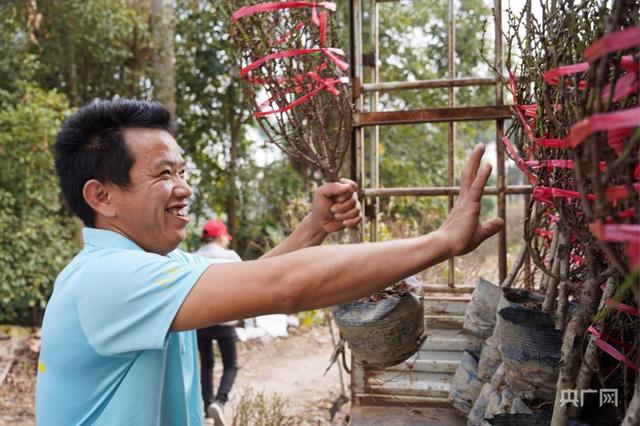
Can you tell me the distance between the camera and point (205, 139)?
8.97 metres

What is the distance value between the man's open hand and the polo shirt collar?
2.59 ft

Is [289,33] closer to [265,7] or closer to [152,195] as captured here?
[265,7]

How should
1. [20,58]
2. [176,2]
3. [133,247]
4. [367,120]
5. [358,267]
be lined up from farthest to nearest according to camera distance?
[176,2] < [20,58] < [367,120] < [133,247] < [358,267]

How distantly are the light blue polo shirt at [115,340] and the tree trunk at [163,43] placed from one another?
5969 mm

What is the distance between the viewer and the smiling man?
114 cm

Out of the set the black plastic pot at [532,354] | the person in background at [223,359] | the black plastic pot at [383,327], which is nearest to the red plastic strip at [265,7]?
the black plastic pot at [383,327]

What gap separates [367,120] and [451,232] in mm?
1668

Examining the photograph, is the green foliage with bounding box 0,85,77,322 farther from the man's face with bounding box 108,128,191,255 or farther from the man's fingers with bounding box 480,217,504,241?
the man's fingers with bounding box 480,217,504,241

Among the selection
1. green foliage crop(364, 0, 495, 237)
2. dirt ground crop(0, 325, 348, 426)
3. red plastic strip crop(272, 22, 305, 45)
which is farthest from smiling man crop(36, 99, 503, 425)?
green foliage crop(364, 0, 495, 237)

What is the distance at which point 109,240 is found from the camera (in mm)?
1487

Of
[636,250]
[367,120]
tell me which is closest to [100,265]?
[636,250]

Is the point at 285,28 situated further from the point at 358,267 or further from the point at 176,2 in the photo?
the point at 176,2

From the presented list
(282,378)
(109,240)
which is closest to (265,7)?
(109,240)

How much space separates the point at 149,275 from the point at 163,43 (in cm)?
675
